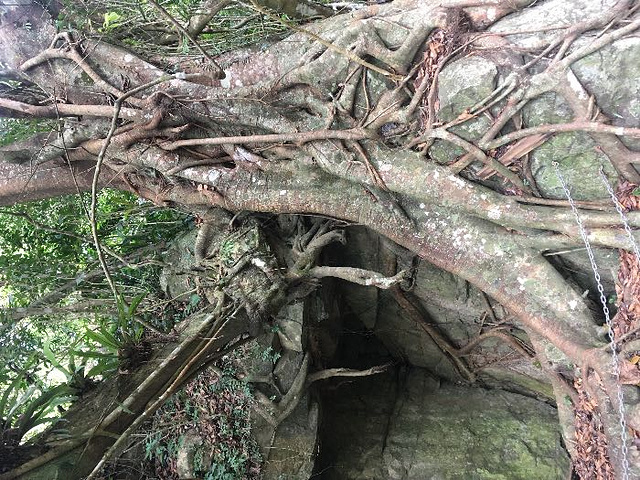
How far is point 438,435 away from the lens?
446 cm

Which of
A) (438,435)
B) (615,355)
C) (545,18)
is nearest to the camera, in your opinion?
(615,355)

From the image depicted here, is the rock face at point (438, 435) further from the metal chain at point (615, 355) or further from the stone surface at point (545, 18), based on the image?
the stone surface at point (545, 18)

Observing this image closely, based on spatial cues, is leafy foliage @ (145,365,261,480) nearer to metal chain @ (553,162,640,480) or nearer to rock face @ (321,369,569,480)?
rock face @ (321,369,569,480)

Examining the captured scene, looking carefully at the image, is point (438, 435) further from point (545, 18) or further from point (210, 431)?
point (545, 18)

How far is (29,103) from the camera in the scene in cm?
356

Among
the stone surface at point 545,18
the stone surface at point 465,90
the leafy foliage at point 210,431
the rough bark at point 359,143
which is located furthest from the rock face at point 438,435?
the stone surface at point 545,18

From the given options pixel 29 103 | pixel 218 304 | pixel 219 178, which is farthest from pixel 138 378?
pixel 29 103

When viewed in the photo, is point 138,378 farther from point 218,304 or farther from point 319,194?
point 319,194

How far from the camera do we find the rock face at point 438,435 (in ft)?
13.7

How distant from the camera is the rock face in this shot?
164 inches

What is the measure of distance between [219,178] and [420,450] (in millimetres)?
2901

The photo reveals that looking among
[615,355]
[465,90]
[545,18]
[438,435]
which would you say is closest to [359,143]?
[465,90]

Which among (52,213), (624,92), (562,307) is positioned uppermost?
(624,92)

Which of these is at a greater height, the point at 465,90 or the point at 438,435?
the point at 465,90
